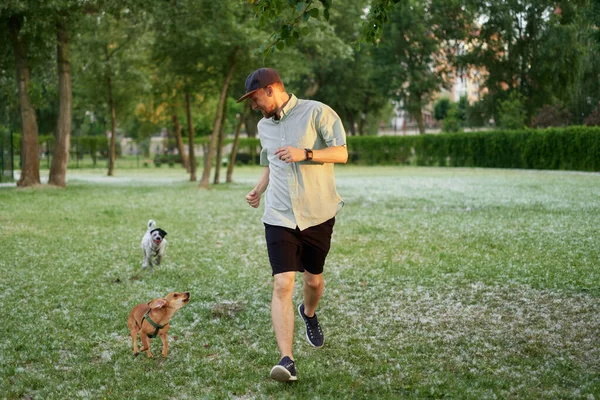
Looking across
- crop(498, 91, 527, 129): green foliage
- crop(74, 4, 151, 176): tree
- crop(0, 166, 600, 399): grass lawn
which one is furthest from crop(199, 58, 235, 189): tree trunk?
crop(498, 91, 527, 129): green foliage

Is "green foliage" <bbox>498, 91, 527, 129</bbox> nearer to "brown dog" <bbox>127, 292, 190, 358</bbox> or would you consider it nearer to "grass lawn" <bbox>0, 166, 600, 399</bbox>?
"grass lawn" <bbox>0, 166, 600, 399</bbox>

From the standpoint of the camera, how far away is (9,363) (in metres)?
6.12

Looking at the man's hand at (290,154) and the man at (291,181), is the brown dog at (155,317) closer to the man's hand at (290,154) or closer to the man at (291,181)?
the man at (291,181)

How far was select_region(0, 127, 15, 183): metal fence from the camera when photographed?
36569mm

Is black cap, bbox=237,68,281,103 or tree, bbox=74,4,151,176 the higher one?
tree, bbox=74,4,151,176

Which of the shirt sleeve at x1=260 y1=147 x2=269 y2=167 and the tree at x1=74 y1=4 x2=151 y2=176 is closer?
the shirt sleeve at x1=260 y1=147 x2=269 y2=167

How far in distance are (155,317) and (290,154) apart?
179 centimetres

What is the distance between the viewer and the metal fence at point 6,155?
1440 inches

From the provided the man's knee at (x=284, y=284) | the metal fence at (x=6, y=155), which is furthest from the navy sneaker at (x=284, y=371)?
the metal fence at (x=6, y=155)

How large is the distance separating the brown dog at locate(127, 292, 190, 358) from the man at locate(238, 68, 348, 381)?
823 millimetres

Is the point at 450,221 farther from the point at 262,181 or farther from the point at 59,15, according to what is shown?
the point at 59,15

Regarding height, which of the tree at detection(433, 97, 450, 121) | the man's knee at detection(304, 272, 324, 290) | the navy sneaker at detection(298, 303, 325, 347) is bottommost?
the navy sneaker at detection(298, 303, 325, 347)

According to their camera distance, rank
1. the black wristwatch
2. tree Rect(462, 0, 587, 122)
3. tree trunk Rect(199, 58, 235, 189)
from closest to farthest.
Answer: the black wristwatch
tree trunk Rect(199, 58, 235, 189)
tree Rect(462, 0, 587, 122)

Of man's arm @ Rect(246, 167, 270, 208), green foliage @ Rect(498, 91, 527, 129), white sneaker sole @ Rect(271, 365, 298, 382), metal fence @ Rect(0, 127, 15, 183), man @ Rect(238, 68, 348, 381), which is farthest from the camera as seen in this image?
green foliage @ Rect(498, 91, 527, 129)
